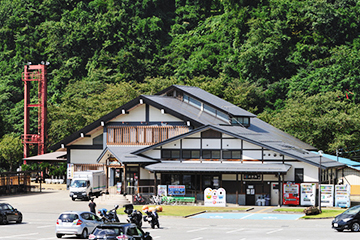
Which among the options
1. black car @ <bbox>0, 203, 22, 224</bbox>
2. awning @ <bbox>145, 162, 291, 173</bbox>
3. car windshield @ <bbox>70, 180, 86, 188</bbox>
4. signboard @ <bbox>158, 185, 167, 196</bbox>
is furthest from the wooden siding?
black car @ <bbox>0, 203, 22, 224</bbox>

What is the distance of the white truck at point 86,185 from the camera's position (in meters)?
56.3

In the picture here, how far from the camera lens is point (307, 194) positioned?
168 feet

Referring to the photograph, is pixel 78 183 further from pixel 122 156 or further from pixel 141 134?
pixel 141 134

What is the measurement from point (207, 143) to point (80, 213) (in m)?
24.4

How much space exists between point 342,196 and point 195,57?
6464 centimetres

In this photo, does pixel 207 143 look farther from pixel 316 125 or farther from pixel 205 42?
pixel 205 42

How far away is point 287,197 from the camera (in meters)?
51.9

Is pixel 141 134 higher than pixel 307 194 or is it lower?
higher

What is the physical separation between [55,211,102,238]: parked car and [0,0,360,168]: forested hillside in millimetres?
44230

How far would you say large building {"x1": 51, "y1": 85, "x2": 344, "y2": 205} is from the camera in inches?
2076

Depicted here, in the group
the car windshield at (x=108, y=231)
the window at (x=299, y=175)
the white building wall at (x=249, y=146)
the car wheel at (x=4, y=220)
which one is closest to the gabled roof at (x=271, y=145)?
the white building wall at (x=249, y=146)

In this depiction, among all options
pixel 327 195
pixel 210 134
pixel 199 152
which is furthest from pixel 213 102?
pixel 327 195

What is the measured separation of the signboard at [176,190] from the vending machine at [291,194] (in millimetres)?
8752

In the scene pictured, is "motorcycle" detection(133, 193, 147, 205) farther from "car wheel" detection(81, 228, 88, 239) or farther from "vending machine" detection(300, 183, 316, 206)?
"car wheel" detection(81, 228, 88, 239)
